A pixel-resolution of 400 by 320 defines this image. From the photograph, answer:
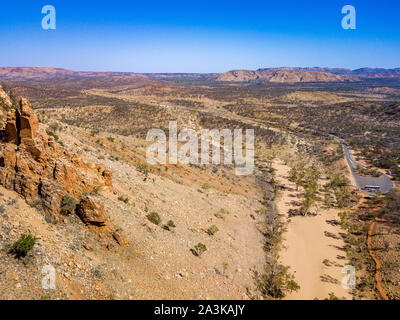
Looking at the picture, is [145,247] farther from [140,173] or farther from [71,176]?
[140,173]

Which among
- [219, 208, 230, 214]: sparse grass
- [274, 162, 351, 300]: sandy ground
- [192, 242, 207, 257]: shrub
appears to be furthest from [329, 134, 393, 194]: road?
[192, 242, 207, 257]: shrub

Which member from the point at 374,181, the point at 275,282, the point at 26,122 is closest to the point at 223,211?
the point at 275,282

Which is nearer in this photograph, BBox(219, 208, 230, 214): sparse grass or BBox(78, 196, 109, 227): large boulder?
BBox(78, 196, 109, 227): large boulder

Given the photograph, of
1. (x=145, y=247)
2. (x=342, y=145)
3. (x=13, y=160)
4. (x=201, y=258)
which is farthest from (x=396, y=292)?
(x=342, y=145)

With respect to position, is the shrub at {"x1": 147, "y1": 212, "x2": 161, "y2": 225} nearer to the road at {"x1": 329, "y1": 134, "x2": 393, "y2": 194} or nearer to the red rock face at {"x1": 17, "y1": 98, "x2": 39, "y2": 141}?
the red rock face at {"x1": 17, "y1": 98, "x2": 39, "y2": 141}

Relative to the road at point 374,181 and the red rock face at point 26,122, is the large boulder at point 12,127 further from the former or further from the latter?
the road at point 374,181

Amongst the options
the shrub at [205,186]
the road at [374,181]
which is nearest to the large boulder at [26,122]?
the shrub at [205,186]
